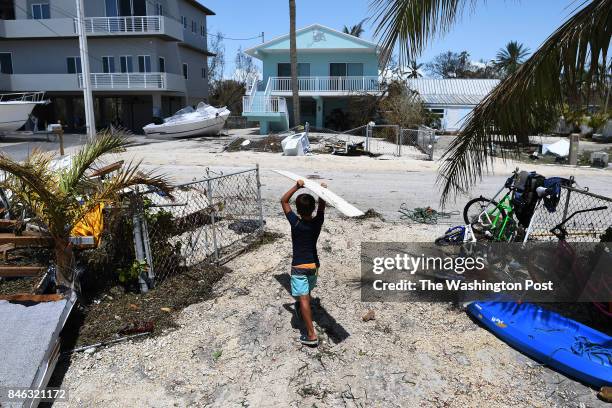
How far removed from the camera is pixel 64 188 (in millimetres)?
4555

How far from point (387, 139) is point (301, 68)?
10.7m

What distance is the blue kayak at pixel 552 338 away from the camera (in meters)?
3.75

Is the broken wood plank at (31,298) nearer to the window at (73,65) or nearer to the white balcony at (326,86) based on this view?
the white balcony at (326,86)

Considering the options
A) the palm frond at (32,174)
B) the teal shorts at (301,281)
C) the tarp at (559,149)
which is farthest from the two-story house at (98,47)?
the teal shorts at (301,281)

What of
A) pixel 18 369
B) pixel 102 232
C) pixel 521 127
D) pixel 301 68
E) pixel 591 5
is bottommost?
pixel 18 369

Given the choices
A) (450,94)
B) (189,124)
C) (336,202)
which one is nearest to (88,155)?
(336,202)

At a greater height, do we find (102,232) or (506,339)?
(102,232)

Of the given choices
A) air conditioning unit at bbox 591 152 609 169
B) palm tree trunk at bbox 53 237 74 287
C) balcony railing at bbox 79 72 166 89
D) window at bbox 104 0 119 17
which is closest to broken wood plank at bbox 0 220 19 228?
palm tree trunk at bbox 53 237 74 287

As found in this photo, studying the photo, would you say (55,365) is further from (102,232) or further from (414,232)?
(414,232)

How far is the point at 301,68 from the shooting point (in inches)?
1331

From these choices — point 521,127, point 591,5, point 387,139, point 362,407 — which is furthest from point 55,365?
point 387,139

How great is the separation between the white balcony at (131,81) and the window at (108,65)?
3.33 feet

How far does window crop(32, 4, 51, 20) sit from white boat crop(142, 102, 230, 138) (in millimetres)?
12621

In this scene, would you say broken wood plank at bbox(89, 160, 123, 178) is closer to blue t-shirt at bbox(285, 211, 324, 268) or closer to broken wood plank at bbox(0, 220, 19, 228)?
broken wood plank at bbox(0, 220, 19, 228)
